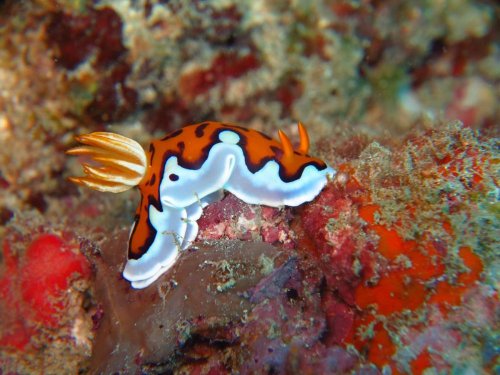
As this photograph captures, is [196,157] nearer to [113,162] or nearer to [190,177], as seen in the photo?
[190,177]

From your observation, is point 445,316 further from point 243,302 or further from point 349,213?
point 243,302

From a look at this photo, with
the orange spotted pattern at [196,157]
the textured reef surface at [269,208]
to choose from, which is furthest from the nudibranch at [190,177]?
the textured reef surface at [269,208]

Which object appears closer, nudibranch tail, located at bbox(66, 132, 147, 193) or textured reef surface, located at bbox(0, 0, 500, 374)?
textured reef surface, located at bbox(0, 0, 500, 374)

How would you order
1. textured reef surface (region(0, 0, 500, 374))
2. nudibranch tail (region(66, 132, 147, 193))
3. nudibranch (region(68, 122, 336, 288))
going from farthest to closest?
1. nudibranch tail (region(66, 132, 147, 193))
2. nudibranch (region(68, 122, 336, 288))
3. textured reef surface (region(0, 0, 500, 374))

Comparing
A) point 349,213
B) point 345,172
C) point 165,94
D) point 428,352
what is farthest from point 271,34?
point 428,352

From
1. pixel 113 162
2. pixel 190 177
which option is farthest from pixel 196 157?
pixel 113 162

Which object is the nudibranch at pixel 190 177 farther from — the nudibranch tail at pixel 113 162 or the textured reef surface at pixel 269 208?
the textured reef surface at pixel 269 208

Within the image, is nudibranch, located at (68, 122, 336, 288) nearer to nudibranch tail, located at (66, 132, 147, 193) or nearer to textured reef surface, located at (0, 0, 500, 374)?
nudibranch tail, located at (66, 132, 147, 193)

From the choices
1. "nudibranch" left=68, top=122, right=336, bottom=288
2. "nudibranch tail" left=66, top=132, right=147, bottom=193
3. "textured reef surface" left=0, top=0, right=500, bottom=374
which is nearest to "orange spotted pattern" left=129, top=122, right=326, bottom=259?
"nudibranch" left=68, top=122, right=336, bottom=288
